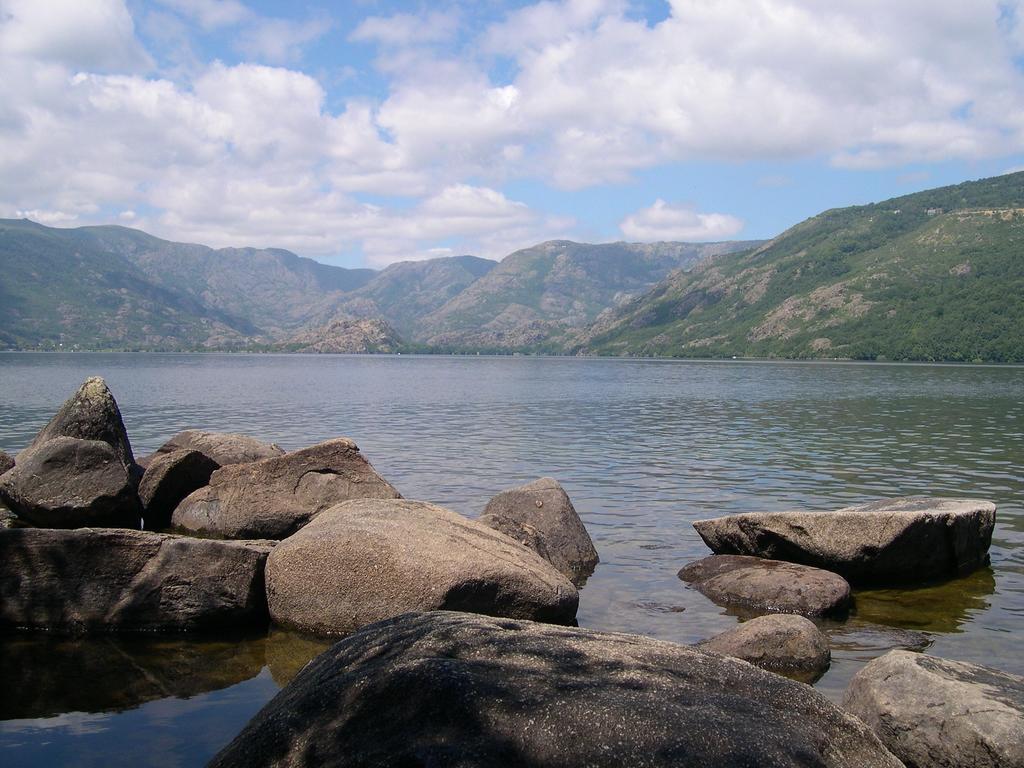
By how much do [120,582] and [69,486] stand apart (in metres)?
6.55

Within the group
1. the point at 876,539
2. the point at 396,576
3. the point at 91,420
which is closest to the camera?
the point at 396,576

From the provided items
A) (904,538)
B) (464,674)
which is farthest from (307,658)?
(904,538)

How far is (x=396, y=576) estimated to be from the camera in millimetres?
11484

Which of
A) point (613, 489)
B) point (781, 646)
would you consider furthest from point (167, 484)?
point (781, 646)

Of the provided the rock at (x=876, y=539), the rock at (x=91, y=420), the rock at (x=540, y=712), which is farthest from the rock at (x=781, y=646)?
the rock at (x=91, y=420)

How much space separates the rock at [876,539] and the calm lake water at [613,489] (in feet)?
1.65

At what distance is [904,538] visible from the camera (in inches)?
591

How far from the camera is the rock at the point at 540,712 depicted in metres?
5.00

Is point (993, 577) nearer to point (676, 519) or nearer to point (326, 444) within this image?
point (676, 519)

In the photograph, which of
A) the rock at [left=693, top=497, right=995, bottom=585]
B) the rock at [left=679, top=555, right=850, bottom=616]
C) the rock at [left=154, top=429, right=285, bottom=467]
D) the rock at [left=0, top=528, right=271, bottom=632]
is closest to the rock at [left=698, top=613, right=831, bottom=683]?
the rock at [left=679, top=555, right=850, bottom=616]

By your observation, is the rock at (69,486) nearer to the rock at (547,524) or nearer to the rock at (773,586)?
the rock at (547,524)

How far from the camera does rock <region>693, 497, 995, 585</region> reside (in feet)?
49.3

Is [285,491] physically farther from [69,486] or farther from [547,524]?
[547,524]

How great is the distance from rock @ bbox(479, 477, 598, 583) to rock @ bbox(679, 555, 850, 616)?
2.22 m
